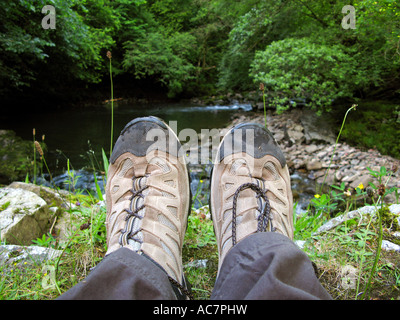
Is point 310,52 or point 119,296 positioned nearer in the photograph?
point 119,296

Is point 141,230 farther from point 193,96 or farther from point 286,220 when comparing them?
point 193,96

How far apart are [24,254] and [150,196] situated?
2.03 ft

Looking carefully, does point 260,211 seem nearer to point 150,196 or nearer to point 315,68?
point 150,196

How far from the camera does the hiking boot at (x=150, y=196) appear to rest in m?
0.99

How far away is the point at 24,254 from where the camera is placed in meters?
1.13

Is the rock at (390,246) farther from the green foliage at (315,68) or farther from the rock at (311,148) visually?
the green foliage at (315,68)

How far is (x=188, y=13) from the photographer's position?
16172 millimetres

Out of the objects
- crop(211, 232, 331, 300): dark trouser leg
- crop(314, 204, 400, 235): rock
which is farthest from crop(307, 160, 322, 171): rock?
crop(211, 232, 331, 300): dark trouser leg

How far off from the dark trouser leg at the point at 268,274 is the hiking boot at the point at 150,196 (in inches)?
8.7

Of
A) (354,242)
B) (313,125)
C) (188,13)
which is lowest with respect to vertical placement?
(354,242)
